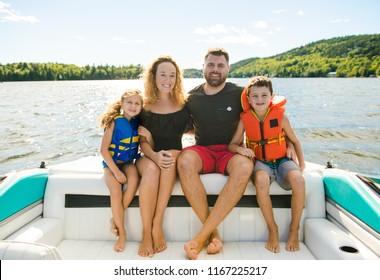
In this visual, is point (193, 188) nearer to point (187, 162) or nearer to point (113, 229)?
point (187, 162)

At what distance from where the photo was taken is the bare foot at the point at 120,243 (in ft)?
7.04

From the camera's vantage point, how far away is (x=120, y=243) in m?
2.17

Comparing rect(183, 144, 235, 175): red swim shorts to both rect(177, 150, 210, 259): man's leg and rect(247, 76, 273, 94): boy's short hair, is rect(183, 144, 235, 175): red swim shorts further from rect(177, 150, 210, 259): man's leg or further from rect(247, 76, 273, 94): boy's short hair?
rect(247, 76, 273, 94): boy's short hair

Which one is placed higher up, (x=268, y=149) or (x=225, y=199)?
(x=268, y=149)

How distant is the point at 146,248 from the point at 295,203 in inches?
37.2

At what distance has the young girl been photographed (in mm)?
2182

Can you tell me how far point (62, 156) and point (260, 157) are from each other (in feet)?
19.7

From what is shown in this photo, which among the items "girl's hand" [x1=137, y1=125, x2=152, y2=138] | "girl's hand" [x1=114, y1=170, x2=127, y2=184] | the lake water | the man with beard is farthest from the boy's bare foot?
the lake water

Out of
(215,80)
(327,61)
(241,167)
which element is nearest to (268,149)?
(241,167)

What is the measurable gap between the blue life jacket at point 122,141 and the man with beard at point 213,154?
0.37 metres
